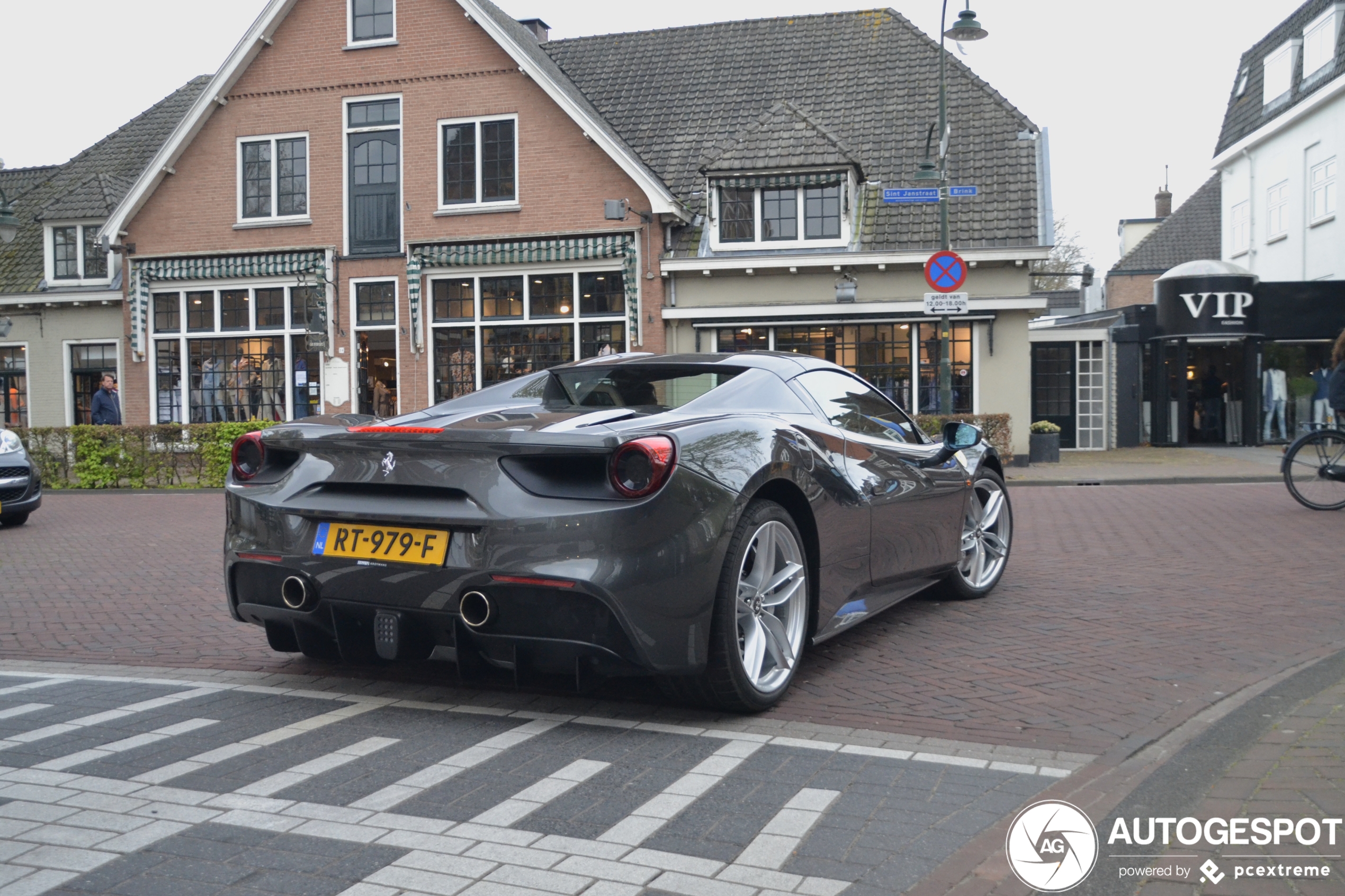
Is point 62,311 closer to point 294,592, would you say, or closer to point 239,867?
point 294,592

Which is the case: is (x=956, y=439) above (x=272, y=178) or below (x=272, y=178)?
below

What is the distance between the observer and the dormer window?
82.9 ft

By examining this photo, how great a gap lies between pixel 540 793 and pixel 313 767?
77 cm

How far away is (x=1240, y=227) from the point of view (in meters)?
30.7

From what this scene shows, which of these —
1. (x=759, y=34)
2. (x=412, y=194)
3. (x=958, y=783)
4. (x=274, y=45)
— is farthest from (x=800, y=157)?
(x=958, y=783)

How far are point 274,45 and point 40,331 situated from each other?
330 inches

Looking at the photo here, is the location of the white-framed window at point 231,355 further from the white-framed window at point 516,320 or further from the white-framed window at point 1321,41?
the white-framed window at point 1321,41

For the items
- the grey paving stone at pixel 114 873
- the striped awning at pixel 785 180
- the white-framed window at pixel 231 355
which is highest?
the striped awning at pixel 785 180

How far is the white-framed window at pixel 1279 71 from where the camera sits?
26875 millimetres

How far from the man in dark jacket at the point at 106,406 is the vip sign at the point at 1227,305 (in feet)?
66.8

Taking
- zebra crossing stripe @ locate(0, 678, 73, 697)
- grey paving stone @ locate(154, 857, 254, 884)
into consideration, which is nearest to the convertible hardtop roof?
zebra crossing stripe @ locate(0, 678, 73, 697)

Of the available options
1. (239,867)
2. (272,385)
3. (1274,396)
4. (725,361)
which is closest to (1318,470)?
(725,361)

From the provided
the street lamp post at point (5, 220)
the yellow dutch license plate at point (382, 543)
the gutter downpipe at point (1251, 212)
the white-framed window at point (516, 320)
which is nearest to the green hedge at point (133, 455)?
the street lamp post at point (5, 220)

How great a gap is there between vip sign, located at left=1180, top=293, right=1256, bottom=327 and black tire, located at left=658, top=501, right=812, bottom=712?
2221 centimetres
